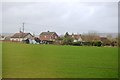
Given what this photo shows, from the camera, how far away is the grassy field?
312cm

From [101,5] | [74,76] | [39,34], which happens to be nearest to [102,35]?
[101,5]

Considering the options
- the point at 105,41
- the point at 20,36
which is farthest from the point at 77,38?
the point at 20,36

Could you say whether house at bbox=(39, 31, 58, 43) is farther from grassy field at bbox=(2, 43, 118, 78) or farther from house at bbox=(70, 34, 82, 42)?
house at bbox=(70, 34, 82, 42)

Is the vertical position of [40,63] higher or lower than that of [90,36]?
lower

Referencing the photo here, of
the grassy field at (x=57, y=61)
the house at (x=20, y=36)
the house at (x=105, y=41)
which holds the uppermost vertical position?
the house at (x=20, y=36)

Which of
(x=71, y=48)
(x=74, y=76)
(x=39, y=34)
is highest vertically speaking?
(x=39, y=34)

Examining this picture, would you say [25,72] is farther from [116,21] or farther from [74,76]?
[116,21]

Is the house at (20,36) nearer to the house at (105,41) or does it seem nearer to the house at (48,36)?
the house at (48,36)

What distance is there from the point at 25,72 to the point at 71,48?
0.76 meters

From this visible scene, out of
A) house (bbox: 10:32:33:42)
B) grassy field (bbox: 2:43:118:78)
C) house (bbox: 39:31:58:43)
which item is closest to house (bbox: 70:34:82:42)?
grassy field (bbox: 2:43:118:78)

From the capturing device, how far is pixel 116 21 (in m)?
3.05

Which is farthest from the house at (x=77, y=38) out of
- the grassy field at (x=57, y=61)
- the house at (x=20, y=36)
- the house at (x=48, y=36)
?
the house at (x=20, y=36)

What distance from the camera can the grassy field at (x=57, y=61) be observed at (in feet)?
10.2

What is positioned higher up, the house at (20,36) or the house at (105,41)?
the house at (20,36)
